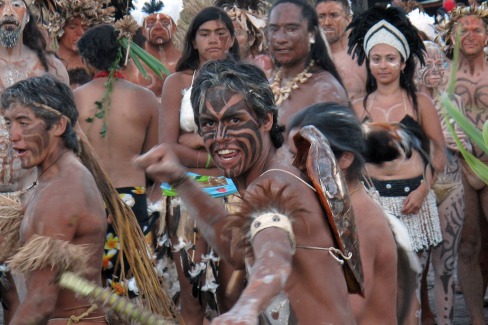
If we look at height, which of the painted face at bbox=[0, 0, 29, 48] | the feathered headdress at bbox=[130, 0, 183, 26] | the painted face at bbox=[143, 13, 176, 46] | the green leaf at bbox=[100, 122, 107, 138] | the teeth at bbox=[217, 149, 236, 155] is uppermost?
the teeth at bbox=[217, 149, 236, 155]

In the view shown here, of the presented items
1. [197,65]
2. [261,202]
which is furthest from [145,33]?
[261,202]

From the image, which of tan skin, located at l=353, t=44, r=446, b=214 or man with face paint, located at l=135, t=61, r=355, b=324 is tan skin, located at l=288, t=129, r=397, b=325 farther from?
tan skin, located at l=353, t=44, r=446, b=214

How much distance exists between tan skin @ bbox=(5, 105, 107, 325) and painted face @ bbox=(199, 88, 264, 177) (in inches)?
36.8

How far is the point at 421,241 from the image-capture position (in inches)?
303

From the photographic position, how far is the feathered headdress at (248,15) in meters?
9.90

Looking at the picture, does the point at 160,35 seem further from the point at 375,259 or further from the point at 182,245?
the point at 375,259

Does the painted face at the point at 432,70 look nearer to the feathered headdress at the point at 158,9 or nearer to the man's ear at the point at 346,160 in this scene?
the feathered headdress at the point at 158,9

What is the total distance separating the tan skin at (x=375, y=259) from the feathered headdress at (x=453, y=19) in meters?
4.38

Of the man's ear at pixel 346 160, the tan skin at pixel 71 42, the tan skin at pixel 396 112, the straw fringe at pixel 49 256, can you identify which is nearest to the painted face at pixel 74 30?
the tan skin at pixel 71 42

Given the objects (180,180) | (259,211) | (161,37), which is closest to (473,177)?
(161,37)

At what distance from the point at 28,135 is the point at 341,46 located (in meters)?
4.37

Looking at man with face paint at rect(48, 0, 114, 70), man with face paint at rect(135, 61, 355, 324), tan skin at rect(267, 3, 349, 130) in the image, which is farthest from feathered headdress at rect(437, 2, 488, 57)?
man with face paint at rect(135, 61, 355, 324)

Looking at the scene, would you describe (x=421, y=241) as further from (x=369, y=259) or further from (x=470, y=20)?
(x=369, y=259)

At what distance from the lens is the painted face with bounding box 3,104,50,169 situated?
5316mm
